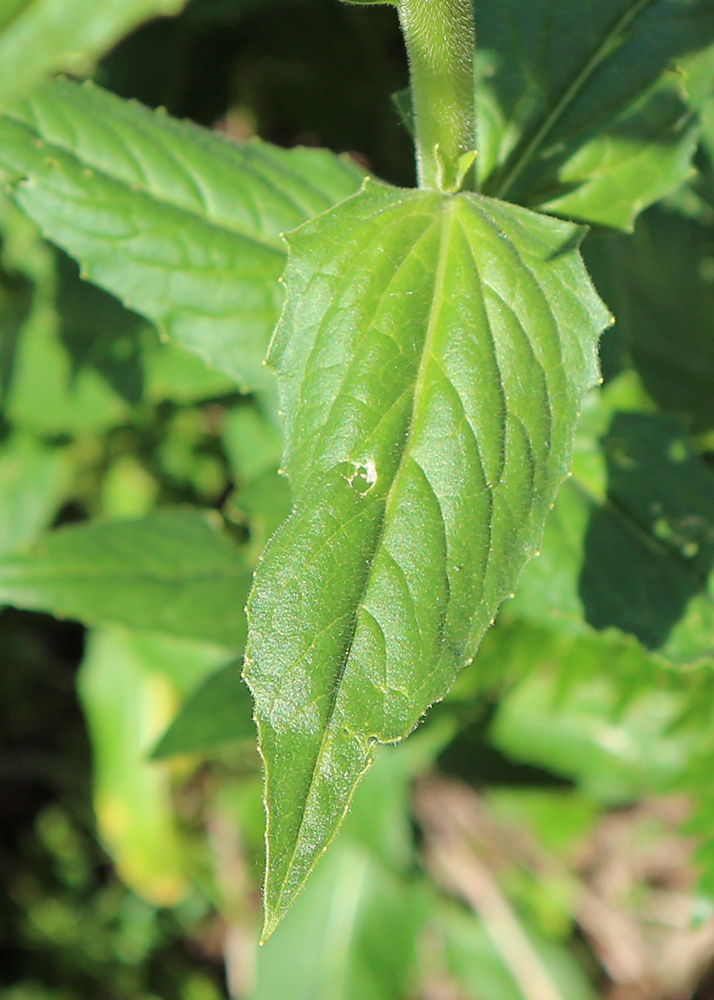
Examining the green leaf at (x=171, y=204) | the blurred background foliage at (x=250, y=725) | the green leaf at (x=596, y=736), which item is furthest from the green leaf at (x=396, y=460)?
the green leaf at (x=596, y=736)

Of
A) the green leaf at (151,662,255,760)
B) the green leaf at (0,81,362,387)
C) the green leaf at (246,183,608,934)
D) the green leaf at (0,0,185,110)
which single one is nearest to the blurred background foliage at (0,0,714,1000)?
the green leaf at (151,662,255,760)

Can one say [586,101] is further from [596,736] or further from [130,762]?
[130,762]

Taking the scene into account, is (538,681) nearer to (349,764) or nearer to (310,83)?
(349,764)

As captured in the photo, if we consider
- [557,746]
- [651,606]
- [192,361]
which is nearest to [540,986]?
[557,746]

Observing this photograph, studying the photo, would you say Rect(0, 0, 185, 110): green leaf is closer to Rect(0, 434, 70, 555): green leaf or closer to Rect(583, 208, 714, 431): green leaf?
Rect(583, 208, 714, 431): green leaf

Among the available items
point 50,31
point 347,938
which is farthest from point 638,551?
point 347,938

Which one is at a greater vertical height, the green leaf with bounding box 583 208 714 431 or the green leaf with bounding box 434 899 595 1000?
the green leaf with bounding box 583 208 714 431
